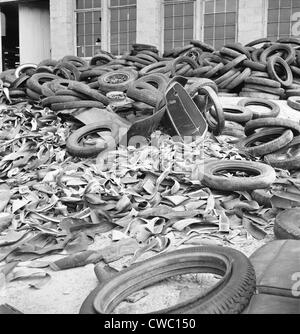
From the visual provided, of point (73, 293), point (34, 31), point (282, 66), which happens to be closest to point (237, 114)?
point (282, 66)

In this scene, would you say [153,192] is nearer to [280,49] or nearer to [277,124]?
[277,124]

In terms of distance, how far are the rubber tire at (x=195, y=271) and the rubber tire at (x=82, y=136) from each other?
10.8ft

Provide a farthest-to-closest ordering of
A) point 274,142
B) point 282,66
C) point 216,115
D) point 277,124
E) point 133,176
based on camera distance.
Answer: point 282,66, point 216,115, point 277,124, point 274,142, point 133,176

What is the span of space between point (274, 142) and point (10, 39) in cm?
2012

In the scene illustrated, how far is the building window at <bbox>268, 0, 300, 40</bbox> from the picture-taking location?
15539 millimetres

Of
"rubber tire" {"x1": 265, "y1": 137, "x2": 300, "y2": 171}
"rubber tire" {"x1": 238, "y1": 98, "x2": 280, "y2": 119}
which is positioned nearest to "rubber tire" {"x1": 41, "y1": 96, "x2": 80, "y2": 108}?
"rubber tire" {"x1": 238, "y1": 98, "x2": 280, "y2": 119}

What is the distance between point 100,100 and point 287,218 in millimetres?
4955

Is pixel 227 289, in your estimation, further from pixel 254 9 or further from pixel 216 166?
pixel 254 9

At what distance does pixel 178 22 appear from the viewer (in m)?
17.1

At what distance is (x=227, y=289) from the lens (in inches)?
106

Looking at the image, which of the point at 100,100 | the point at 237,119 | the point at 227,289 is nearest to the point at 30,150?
the point at 100,100

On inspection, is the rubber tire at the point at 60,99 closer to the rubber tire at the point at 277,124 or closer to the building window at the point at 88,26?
the rubber tire at the point at 277,124

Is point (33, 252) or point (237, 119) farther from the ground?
point (237, 119)
